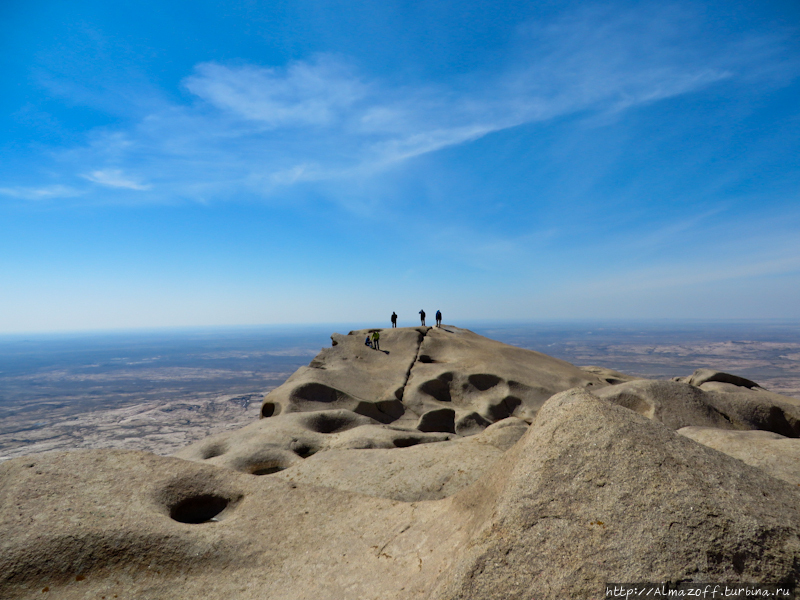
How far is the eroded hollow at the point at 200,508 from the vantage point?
20.5 ft

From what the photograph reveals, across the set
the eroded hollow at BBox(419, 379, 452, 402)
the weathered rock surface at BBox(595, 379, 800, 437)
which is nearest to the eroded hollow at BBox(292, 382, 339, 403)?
the eroded hollow at BBox(419, 379, 452, 402)

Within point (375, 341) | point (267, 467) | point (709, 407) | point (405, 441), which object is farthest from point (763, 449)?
point (375, 341)

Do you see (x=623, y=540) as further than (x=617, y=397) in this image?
No

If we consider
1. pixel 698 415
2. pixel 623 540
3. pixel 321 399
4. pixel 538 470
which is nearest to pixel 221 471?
pixel 538 470

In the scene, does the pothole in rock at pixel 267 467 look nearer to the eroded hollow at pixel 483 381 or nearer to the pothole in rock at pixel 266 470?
the pothole in rock at pixel 266 470

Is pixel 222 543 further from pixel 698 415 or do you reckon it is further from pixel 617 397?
pixel 698 415

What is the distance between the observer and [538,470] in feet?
13.2

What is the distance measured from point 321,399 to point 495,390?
7.83 meters

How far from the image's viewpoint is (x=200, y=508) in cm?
642

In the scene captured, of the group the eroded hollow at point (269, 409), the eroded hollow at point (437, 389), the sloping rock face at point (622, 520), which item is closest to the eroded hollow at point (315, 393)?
the eroded hollow at point (269, 409)

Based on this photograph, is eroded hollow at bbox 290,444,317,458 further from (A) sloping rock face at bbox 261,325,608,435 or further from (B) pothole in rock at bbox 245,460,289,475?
(A) sloping rock face at bbox 261,325,608,435

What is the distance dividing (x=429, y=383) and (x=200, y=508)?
1290 cm

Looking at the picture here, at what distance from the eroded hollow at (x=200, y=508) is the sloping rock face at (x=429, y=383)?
8.83 m

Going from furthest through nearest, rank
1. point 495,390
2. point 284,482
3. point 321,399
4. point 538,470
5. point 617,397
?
point 495,390 → point 321,399 → point 617,397 → point 284,482 → point 538,470
